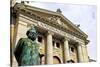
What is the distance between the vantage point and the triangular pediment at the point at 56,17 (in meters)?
2.26

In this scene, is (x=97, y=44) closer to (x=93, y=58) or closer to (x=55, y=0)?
(x=93, y=58)

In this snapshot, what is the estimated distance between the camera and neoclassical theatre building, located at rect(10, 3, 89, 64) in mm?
2181

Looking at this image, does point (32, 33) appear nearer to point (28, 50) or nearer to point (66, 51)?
point (28, 50)

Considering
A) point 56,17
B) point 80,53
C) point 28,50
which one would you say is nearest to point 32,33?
point 28,50

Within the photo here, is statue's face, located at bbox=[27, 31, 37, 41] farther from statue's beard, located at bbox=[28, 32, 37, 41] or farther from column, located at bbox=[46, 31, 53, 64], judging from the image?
column, located at bbox=[46, 31, 53, 64]

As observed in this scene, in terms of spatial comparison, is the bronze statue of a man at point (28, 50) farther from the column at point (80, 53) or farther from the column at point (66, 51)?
the column at point (80, 53)

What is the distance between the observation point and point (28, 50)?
7.20ft

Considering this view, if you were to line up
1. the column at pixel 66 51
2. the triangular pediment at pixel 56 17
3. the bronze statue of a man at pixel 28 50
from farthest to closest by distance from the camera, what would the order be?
the column at pixel 66 51
the triangular pediment at pixel 56 17
the bronze statue of a man at pixel 28 50

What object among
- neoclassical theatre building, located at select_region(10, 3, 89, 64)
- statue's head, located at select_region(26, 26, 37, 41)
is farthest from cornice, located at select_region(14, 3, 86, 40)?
statue's head, located at select_region(26, 26, 37, 41)

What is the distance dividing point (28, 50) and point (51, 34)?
0.29m

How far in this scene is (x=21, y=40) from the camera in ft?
7.12

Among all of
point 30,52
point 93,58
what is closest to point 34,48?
point 30,52

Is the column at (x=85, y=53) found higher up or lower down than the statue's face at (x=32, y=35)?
lower down

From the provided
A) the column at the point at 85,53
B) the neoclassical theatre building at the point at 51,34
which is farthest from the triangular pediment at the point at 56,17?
the column at the point at 85,53
